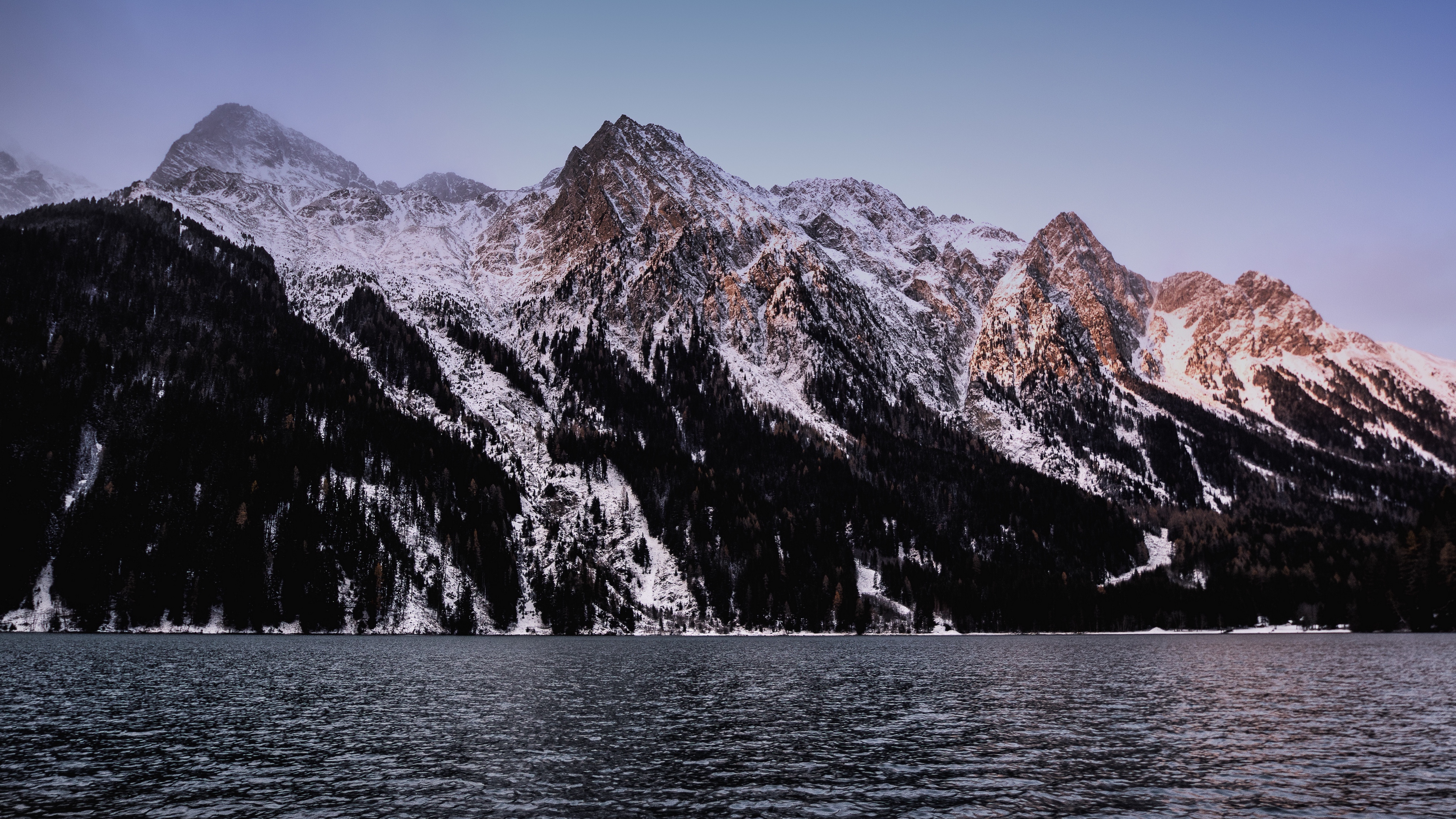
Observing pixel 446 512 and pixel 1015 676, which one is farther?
pixel 446 512

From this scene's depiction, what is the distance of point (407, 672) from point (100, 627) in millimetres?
117863

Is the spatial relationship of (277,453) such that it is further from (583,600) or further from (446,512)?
(583,600)

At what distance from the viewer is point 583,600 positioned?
628 ft

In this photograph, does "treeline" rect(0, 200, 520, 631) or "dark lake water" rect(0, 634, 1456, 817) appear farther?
"treeline" rect(0, 200, 520, 631)

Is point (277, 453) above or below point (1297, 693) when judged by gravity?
above

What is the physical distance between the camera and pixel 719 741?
39.4 meters

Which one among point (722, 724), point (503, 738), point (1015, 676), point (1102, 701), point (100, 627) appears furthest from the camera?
point (100, 627)

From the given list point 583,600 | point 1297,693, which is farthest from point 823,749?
point 583,600

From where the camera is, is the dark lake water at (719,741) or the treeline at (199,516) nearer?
the dark lake water at (719,741)

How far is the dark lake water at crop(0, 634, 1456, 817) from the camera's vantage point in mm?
27312

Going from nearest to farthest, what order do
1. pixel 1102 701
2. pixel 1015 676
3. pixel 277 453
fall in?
pixel 1102 701 → pixel 1015 676 → pixel 277 453

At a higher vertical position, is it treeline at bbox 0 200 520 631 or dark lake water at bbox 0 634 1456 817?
treeline at bbox 0 200 520 631

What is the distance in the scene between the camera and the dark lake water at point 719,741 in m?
27.3

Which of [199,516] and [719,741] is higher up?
[199,516]
